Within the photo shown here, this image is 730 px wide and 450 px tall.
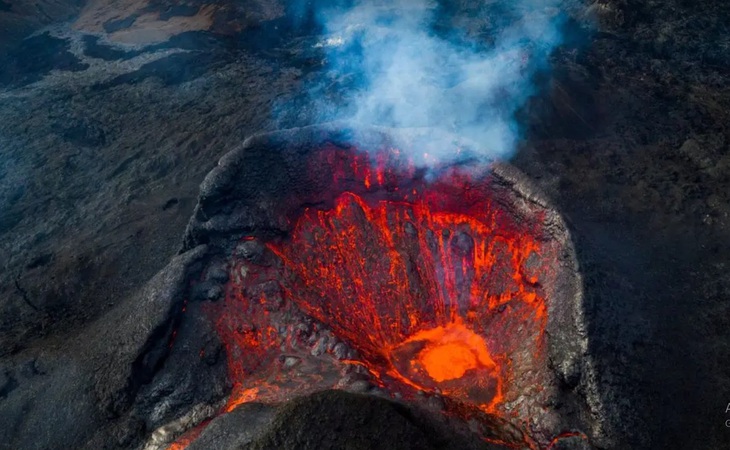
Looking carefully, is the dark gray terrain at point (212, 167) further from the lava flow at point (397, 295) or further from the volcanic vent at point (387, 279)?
the lava flow at point (397, 295)

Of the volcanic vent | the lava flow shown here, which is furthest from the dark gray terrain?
the lava flow

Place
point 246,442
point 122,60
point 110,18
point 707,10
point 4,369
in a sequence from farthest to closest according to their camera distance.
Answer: point 110,18 → point 122,60 → point 707,10 → point 4,369 → point 246,442

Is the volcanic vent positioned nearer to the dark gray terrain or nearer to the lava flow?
the lava flow

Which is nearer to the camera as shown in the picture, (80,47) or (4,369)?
(4,369)

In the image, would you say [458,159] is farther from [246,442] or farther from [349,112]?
[349,112]

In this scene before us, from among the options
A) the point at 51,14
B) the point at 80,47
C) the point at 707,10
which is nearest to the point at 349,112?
the point at 707,10

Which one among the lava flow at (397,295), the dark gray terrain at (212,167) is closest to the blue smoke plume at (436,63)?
the dark gray terrain at (212,167)
